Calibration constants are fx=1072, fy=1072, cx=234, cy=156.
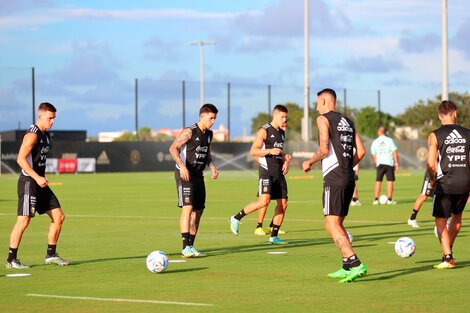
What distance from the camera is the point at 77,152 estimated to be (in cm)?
6512

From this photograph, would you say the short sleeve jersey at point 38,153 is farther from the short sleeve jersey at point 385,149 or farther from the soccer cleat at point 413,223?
the short sleeve jersey at point 385,149

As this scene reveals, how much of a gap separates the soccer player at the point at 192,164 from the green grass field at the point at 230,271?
1.96 ft

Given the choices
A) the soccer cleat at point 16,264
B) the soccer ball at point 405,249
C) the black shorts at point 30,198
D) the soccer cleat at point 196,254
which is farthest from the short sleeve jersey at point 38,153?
the soccer ball at point 405,249

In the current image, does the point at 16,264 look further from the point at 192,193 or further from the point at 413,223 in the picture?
the point at 413,223

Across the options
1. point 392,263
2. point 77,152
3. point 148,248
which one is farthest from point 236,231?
point 77,152

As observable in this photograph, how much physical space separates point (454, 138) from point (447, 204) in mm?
872

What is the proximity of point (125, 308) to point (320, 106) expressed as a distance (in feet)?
12.2

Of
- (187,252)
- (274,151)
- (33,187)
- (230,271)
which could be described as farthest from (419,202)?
(33,187)

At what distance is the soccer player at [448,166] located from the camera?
14.1 metres

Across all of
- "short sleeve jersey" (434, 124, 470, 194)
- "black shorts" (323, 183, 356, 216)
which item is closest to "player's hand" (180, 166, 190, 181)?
"black shorts" (323, 183, 356, 216)

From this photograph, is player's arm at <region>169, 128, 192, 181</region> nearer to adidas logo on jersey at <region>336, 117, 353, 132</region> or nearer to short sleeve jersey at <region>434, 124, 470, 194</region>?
adidas logo on jersey at <region>336, 117, 353, 132</region>

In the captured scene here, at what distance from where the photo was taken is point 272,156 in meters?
18.9

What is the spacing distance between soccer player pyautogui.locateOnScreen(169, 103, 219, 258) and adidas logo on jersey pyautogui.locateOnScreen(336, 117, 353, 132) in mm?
3577

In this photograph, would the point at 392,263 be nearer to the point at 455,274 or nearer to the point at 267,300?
the point at 455,274
